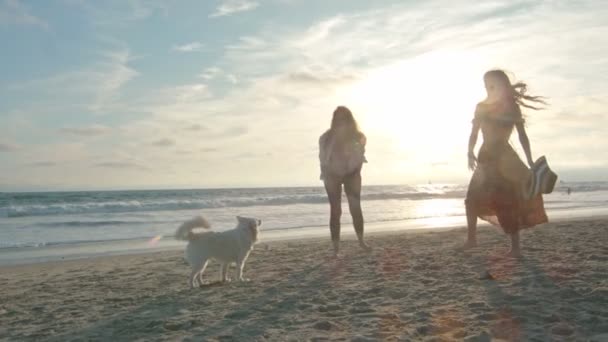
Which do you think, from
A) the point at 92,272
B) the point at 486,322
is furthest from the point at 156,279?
the point at 486,322

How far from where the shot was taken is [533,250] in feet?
23.5

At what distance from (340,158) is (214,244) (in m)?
2.17

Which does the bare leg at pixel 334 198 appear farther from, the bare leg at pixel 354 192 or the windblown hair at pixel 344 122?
the windblown hair at pixel 344 122

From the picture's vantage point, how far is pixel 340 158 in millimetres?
7328

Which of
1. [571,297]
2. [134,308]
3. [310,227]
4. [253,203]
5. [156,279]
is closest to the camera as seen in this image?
[571,297]

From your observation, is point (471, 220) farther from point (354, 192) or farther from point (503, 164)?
point (354, 192)

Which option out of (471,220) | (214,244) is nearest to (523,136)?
(471,220)

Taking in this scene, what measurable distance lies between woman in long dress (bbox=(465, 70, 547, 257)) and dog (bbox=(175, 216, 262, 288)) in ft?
8.64

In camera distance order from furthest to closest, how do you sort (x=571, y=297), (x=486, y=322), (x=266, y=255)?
(x=266, y=255)
(x=571, y=297)
(x=486, y=322)

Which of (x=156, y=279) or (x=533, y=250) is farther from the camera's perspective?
(x=533, y=250)

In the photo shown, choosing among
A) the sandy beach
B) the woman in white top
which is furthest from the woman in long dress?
the woman in white top

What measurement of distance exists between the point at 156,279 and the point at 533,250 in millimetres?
4764

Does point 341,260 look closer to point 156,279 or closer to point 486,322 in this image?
point 156,279

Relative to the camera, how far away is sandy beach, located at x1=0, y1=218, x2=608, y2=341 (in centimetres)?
364
